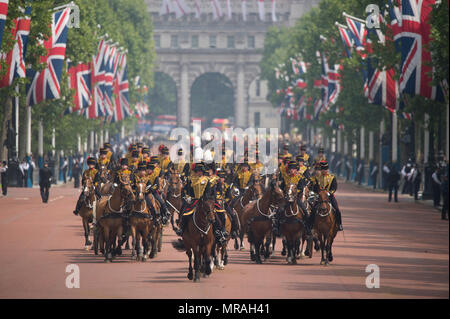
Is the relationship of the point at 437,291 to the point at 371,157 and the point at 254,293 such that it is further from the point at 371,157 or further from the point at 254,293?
the point at 371,157

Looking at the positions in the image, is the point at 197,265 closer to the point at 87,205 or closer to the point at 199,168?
the point at 199,168

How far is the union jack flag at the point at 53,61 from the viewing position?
181 feet

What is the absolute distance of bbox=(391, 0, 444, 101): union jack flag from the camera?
3922cm

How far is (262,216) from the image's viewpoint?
2542cm

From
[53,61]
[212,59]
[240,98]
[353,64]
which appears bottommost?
[53,61]

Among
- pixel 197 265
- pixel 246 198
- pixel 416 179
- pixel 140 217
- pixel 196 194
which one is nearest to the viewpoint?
pixel 197 265

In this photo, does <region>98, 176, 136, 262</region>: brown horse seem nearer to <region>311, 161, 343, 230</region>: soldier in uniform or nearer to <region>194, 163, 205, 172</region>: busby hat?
<region>194, 163, 205, 172</region>: busby hat

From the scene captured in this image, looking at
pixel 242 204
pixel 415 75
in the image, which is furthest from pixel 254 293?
pixel 415 75

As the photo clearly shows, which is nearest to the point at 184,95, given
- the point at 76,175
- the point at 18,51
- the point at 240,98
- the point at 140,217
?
the point at 240,98

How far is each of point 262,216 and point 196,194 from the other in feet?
10.6

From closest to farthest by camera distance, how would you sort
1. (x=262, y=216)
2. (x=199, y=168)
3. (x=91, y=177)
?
1. (x=199, y=168)
2. (x=262, y=216)
3. (x=91, y=177)

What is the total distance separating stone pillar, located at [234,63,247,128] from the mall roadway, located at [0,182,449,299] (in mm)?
153499
